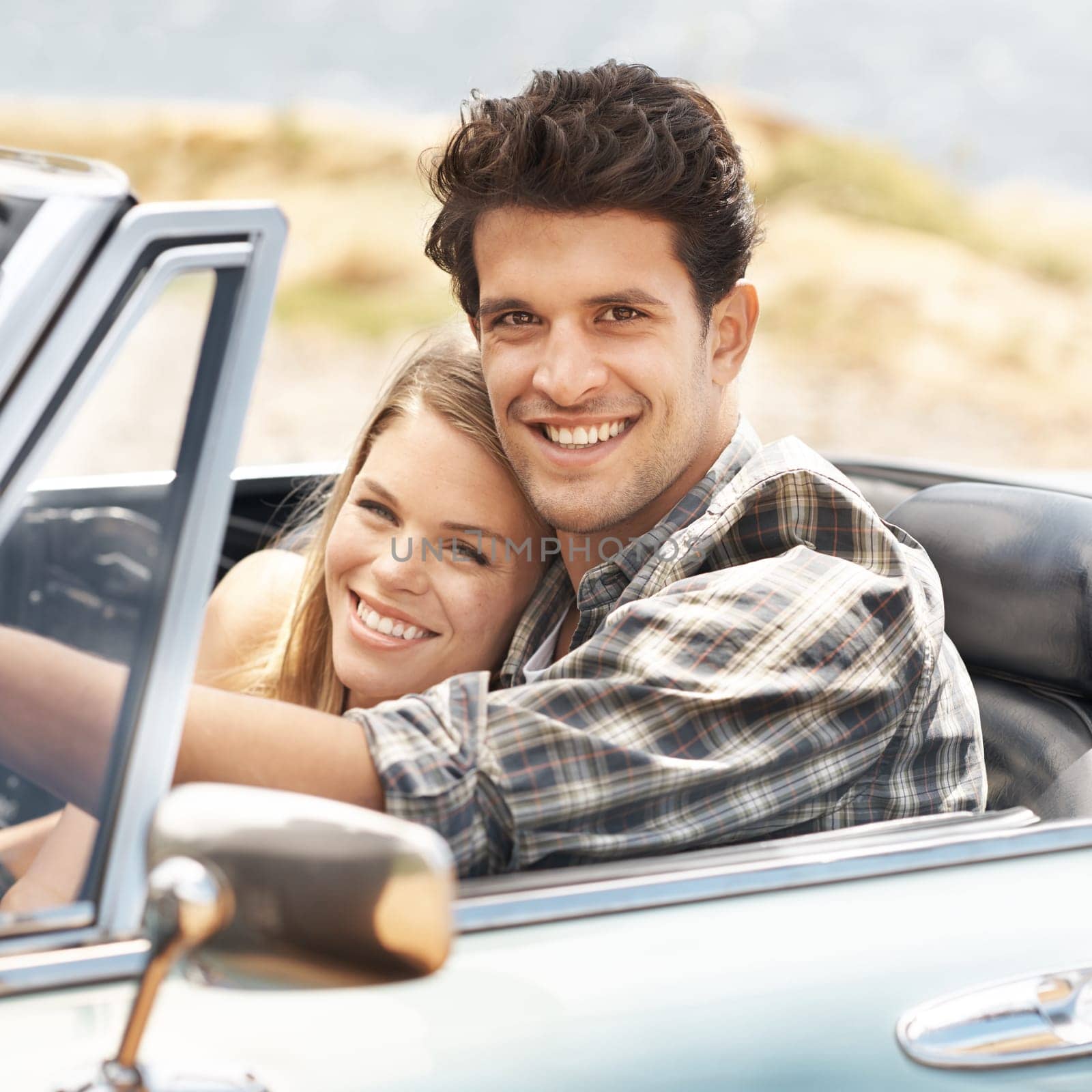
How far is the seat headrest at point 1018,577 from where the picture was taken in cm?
219

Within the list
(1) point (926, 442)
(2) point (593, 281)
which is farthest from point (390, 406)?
(1) point (926, 442)

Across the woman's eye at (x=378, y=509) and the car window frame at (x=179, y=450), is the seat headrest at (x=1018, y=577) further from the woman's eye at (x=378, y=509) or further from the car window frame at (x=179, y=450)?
the car window frame at (x=179, y=450)

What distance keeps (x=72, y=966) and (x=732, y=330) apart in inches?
62.6

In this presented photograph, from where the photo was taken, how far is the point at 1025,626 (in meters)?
2.25

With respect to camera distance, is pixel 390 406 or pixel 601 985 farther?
pixel 390 406

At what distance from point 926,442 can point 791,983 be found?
18.1 meters

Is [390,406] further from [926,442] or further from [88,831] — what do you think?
[926,442]

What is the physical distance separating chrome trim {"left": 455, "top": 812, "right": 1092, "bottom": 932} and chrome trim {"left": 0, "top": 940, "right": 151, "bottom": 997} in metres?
0.30

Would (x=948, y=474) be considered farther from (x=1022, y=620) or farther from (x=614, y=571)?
(x=614, y=571)

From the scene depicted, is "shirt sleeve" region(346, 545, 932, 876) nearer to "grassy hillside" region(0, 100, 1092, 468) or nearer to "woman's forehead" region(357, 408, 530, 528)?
"woman's forehead" region(357, 408, 530, 528)

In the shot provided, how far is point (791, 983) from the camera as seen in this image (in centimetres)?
132

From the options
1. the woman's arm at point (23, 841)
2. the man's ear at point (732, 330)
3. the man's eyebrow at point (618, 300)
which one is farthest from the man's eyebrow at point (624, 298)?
the woman's arm at point (23, 841)

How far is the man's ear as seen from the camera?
229 cm

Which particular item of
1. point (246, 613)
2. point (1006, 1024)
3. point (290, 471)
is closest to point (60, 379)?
point (1006, 1024)
